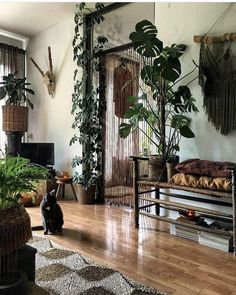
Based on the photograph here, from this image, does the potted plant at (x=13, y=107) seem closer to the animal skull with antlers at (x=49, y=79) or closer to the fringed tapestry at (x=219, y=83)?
the animal skull with antlers at (x=49, y=79)

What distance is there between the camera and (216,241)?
8.94 ft

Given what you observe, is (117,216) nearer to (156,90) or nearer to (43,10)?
(156,90)

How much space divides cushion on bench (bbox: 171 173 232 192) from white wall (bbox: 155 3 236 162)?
1.50 ft

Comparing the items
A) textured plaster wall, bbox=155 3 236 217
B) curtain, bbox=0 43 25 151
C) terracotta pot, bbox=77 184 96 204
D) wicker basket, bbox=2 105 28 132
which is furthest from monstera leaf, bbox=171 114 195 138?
curtain, bbox=0 43 25 151

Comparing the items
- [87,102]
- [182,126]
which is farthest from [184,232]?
[87,102]

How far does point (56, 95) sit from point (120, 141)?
5.28ft

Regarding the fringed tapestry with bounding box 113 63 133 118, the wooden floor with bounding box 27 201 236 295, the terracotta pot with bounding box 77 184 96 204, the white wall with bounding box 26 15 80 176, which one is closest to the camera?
the wooden floor with bounding box 27 201 236 295

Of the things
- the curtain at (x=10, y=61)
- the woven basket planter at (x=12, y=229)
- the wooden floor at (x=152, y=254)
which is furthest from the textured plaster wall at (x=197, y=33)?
the curtain at (x=10, y=61)

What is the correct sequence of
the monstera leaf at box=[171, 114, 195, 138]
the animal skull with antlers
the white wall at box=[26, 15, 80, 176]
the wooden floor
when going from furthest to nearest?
the animal skull with antlers → the white wall at box=[26, 15, 80, 176] → the monstera leaf at box=[171, 114, 195, 138] → the wooden floor

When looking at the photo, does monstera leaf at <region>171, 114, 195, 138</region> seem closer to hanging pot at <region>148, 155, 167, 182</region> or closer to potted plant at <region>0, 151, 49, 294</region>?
hanging pot at <region>148, 155, 167, 182</region>

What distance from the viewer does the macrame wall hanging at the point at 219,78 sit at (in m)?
2.97

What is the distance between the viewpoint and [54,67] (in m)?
5.15

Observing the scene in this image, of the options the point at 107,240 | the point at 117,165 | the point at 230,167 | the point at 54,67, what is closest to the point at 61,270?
the point at 107,240

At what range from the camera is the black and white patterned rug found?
6.31 feet
